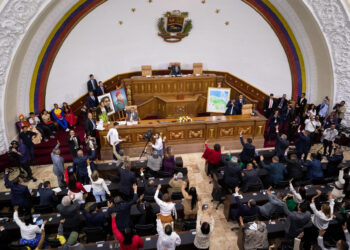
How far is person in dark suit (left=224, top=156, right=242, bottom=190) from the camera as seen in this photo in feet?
18.7

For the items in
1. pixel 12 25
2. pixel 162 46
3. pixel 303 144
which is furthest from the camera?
pixel 162 46

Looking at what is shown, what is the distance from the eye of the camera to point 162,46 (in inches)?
460

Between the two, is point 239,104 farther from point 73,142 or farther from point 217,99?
point 73,142

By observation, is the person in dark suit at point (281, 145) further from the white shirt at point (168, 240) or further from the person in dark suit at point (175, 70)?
the person in dark suit at point (175, 70)

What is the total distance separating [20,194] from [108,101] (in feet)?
16.7

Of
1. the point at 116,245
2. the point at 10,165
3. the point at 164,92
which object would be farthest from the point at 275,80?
the point at 10,165

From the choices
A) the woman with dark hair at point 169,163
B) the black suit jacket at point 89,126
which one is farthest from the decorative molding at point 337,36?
the black suit jacket at point 89,126

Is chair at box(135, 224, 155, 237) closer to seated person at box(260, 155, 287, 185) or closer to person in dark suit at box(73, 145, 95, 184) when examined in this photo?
person in dark suit at box(73, 145, 95, 184)

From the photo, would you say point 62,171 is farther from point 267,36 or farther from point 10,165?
point 267,36

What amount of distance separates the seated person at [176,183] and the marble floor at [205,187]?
4.20ft

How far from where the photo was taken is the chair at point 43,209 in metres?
5.11

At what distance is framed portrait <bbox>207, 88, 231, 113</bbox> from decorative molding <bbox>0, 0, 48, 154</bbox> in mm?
6670

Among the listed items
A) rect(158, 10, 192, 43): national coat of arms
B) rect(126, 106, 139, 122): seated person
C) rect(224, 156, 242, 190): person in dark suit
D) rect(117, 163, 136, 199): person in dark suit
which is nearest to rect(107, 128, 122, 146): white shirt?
rect(126, 106, 139, 122): seated person

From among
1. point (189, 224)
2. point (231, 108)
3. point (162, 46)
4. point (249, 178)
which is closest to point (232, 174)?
point (249, 178)
